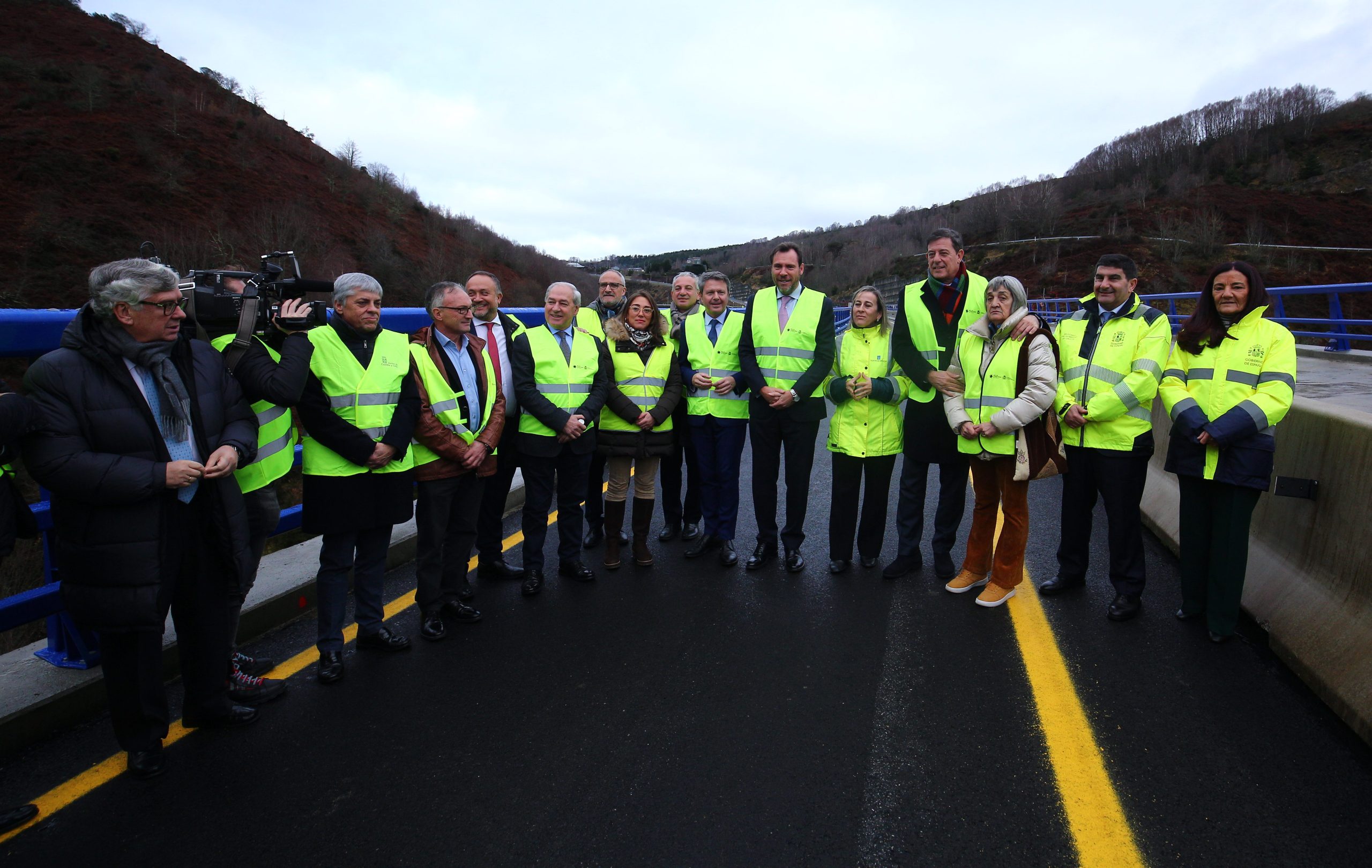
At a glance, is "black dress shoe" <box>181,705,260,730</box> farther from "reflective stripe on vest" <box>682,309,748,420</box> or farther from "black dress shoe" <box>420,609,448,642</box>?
"reflective stripe on vest" <box>682,309,748,420</box>

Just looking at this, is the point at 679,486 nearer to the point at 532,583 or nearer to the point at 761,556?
the point at 761,556

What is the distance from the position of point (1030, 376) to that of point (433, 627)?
3633mm

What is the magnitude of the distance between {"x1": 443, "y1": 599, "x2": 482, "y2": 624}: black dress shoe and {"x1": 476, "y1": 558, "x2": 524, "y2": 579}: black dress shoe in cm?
73

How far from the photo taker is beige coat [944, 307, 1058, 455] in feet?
13.6

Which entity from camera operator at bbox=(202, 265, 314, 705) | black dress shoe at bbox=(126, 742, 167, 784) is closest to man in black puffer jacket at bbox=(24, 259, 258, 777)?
black dress shoe at bbox=(126, 742, 167, 784)

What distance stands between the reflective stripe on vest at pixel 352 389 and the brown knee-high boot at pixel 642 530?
1869mm

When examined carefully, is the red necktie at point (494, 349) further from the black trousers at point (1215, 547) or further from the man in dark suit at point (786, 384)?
the black trousers at point (1215, 547)

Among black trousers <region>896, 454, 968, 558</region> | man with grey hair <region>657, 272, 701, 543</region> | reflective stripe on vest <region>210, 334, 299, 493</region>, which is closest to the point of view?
reflective stripe on vest <region>210, 334, 299, 493</region>

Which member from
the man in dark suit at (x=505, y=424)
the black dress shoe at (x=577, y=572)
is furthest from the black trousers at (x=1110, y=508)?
the man in dark suit at (x=505, y=424)

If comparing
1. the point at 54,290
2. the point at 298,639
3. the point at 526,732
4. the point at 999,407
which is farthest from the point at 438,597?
the point at 54,290

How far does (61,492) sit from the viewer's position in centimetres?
265

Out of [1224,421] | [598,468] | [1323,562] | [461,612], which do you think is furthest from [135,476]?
[1323,562]

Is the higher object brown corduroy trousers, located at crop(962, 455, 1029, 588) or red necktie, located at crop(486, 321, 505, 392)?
red necktie, located at crop(486, 321, 505, 392)

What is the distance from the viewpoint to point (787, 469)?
17.1 feet
